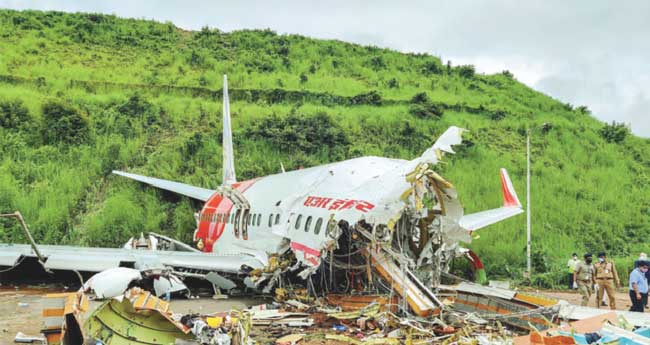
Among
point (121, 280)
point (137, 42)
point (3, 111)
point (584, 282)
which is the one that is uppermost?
point (137, 42)

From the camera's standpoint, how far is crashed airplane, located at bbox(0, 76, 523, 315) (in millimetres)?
11977

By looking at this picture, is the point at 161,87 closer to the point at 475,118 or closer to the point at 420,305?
the point at 475,118

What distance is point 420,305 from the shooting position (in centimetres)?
1106

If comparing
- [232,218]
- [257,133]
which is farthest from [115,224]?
[257,133]

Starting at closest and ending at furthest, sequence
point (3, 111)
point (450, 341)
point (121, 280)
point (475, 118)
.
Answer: point (450, 341) < point (121, 280) < point (3, 111) < point (475, 118)

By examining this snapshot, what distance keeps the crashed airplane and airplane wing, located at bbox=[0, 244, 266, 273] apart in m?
0.03

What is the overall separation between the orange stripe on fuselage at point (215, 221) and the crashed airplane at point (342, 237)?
2.32m

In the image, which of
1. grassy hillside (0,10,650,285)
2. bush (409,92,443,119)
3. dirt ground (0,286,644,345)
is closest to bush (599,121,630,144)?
grassy hillside (0,10,650,285)

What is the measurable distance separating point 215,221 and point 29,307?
8.36 metres

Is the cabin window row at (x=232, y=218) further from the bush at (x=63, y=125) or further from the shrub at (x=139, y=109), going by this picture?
the shrub at (x=139, y=109)

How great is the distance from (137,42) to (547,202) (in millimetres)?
41312

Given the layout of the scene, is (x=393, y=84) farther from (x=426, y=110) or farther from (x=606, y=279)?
(x=606, y=279)

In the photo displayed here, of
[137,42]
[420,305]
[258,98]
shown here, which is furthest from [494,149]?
[137,42]

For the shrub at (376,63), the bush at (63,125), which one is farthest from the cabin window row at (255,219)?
the shrub at (376,63)
